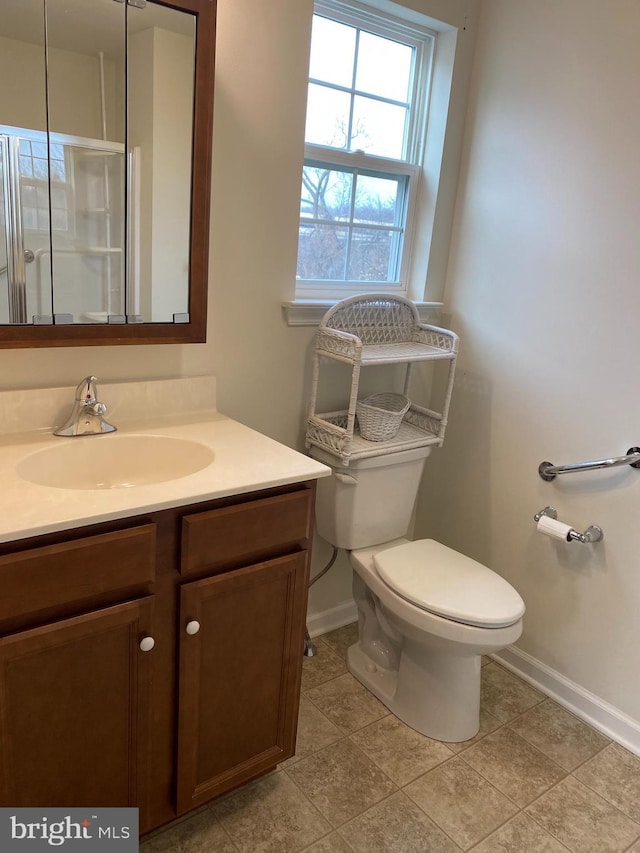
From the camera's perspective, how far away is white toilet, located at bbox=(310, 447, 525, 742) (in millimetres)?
1772

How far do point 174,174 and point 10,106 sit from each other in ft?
1.21

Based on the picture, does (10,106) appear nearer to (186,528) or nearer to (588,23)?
(186,528)

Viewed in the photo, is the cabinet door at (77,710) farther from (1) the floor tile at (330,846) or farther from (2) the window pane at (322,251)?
(2) the window pane at (322,251)

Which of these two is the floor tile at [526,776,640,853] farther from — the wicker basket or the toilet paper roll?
the wicker basket

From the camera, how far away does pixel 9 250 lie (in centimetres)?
139

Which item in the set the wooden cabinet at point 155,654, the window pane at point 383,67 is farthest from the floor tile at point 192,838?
the window pane at point 383,67

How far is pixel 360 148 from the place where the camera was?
2111 mm

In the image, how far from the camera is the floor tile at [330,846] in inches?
60.2

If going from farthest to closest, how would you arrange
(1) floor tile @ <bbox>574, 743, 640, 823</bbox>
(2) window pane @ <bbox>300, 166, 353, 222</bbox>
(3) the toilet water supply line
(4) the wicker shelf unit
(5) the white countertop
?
(3) the toilet water supply line
(2) window pane @ <bbox>300, 166, 353, 222</bbox>
(4) the wicker shelf unit
(1) floor tile @ <bbox>574, 743, 640, 823</bbox>
(5) the white countertop

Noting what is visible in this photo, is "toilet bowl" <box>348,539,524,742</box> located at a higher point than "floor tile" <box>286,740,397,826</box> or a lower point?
higher

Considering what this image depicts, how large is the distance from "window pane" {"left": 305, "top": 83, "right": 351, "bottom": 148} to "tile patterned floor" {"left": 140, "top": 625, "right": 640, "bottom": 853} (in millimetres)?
1742

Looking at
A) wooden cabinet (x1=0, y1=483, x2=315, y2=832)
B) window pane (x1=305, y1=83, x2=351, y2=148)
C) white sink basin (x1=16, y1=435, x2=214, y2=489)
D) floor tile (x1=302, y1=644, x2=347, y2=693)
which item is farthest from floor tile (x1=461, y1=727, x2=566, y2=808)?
window pane (x1=305, y1=83, x2=351, y2=148)

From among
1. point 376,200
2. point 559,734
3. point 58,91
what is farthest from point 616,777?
point 58,91

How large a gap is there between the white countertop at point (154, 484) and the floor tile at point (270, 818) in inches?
34.5
